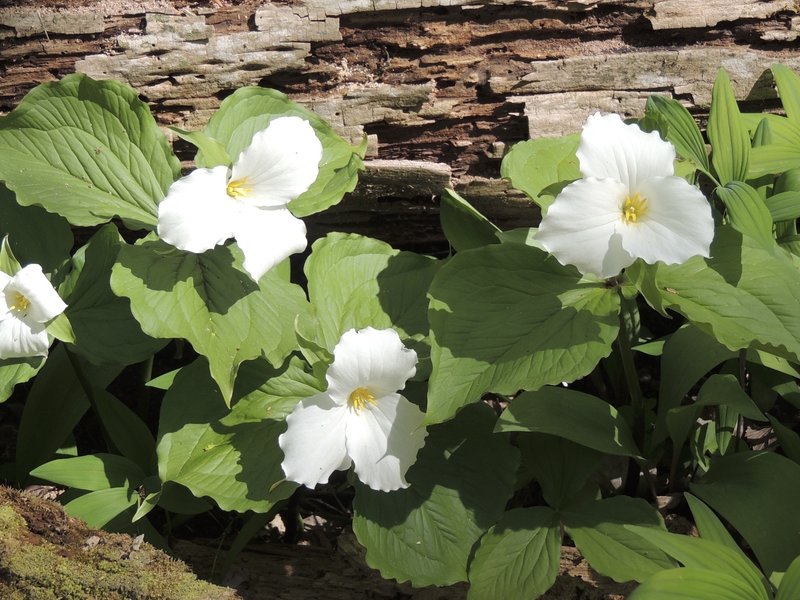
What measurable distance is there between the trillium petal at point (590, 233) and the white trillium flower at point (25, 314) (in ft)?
4.09

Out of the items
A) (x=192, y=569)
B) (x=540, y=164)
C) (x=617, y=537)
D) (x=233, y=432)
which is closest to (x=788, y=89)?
(x=540, y=164)

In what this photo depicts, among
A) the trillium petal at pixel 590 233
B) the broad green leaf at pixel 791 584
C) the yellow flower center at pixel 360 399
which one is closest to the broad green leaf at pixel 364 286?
the yellow flower center at pixel 360 399

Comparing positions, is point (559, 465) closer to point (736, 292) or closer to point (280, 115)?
point (736, 292)

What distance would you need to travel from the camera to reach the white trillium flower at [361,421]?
1.84m

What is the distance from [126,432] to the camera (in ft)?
7.54

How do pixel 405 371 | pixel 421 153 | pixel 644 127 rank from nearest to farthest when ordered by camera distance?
pixel 405 371 < pixel 644 127 < pixel 421 153

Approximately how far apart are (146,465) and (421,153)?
1.28 metres

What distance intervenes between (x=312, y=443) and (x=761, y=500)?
1.11 m

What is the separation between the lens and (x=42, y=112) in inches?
86.1

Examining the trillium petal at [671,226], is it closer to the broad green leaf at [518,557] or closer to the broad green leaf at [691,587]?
the broad green leaf at [691,587]

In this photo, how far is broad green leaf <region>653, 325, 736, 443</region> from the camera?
2096 millimetres

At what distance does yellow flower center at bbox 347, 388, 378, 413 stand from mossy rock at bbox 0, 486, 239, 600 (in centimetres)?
54

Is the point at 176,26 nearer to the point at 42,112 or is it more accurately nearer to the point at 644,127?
the point at 42,112

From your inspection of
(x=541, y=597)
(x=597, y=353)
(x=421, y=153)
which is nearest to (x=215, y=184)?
(x=421, y=153)
